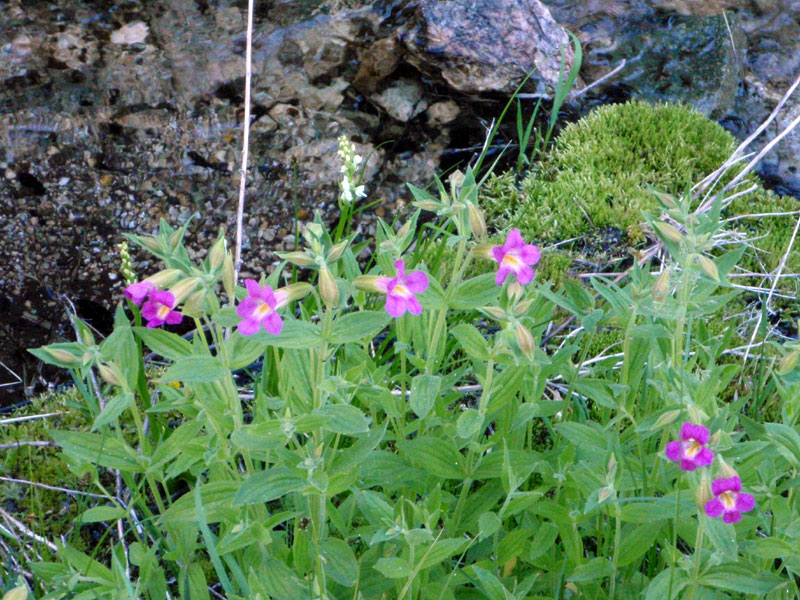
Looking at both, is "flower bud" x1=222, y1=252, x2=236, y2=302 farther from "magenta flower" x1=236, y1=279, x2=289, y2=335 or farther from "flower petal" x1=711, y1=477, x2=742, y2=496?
"flower petal" x1=711, y1=477, x2=742, y2=496

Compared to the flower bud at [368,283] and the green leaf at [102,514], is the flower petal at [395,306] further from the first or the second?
the green leaf at [102,514]

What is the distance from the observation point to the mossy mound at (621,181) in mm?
3133

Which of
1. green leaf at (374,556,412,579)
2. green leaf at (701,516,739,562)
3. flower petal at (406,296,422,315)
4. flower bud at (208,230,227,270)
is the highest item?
flower bud at (208,230,227,270)

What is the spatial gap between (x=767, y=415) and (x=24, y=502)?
2.25m

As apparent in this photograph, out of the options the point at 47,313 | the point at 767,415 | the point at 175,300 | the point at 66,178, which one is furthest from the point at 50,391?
the point at 767,415

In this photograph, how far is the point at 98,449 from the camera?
5.68 ft

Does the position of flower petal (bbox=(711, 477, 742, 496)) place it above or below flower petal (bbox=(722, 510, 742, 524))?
above

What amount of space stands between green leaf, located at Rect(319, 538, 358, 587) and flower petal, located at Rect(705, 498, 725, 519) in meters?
0.68

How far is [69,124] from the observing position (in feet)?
10.6

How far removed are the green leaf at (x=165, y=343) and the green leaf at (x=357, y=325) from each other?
38 cm

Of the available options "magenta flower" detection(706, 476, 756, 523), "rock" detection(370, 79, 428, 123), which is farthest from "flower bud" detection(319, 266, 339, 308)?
"rock" detection(370, 79, 428, 123)

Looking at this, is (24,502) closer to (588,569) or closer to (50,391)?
(50,391)

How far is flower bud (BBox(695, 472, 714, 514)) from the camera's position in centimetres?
133

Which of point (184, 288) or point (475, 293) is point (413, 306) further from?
point (184, 288)
